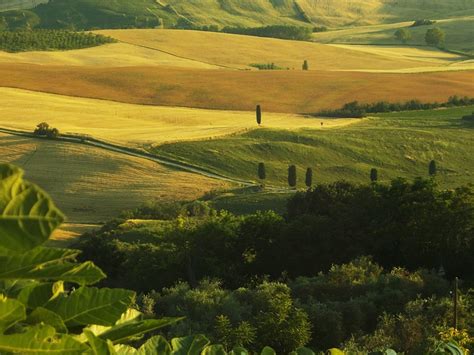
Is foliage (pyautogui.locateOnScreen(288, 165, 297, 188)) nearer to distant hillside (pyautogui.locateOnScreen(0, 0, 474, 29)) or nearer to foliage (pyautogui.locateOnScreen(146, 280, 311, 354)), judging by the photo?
foliage (pyautogui.locateOnScreen(146, 280, 311, 354))

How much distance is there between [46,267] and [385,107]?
80.9 metres

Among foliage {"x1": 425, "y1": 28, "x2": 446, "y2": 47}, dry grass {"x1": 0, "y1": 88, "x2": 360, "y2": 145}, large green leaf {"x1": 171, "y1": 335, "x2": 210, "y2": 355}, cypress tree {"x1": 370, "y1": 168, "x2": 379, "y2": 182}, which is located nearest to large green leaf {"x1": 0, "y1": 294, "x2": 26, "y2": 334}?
large green leaf {"x1": 171, "y1": 335, "x2": 210, "y2": 355}

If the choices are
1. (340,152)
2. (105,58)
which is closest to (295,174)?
(340,152)

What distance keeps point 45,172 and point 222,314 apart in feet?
116

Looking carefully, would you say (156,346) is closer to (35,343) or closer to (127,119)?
(35,343)

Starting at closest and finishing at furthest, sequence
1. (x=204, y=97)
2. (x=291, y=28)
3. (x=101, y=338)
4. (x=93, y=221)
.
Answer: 1. (x=101, y=338)
2. (x=93, y=221)
3. (x=204, y=97)
4. (x=291, y=28)

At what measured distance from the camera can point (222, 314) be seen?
24156mm

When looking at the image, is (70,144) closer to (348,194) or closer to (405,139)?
(405,139)

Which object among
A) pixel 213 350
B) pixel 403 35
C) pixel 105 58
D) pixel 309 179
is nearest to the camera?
pixel 213 350

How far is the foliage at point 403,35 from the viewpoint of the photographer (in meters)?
148

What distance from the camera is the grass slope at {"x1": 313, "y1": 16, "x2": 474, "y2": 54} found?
467 feet

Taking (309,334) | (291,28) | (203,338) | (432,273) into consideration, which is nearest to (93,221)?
(432,273)

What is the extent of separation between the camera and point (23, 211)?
2.18m

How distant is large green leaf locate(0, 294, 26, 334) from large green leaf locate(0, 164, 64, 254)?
317 mm
